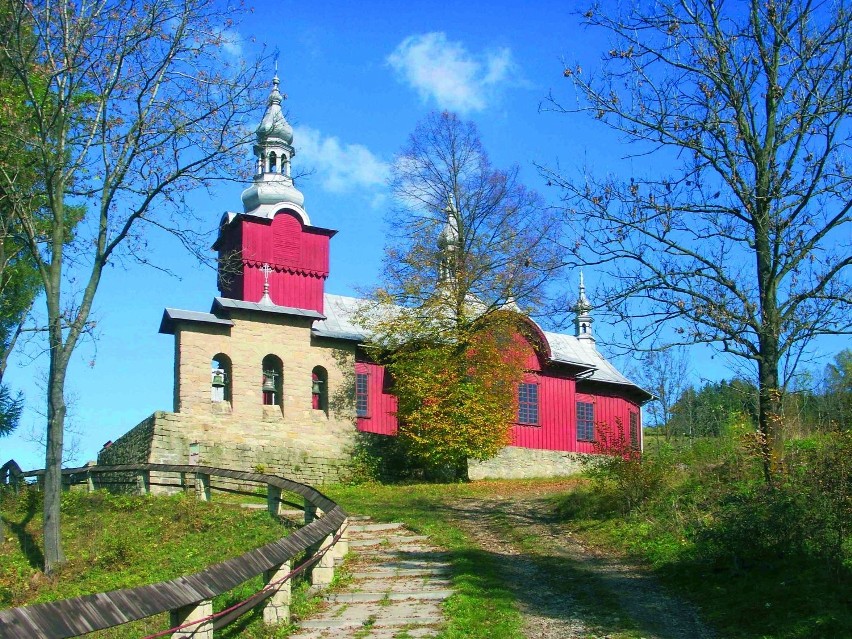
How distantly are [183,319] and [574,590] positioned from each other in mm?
17665

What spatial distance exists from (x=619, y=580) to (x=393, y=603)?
9.49ft

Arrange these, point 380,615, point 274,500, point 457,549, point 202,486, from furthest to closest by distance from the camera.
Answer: point 202,486 → point 274,500 → point 457,549 → point 380,615

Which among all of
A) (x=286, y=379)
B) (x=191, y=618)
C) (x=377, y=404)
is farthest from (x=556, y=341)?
(x=191, y=618)

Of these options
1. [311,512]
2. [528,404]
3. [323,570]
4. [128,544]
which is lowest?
[128,544]

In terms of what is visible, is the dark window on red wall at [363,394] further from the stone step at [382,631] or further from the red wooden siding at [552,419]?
the stone step at [382,631]

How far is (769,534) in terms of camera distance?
10.4m

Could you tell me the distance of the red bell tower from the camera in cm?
3134

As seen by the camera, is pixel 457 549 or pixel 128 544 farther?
pixel 128 544

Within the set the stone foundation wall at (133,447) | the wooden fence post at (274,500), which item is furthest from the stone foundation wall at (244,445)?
the wooden fence post at (274,500)

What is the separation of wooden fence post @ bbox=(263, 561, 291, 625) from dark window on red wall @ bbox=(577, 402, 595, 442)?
28426 millimetres

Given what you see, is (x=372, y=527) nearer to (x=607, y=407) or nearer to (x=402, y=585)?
(x=402, y=585)

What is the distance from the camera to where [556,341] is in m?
38.8

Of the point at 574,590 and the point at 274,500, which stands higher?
the point at 274,500

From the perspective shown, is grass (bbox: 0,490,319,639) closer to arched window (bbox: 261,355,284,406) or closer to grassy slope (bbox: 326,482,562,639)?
grassy slope (bbox: 326,482,562,639)
